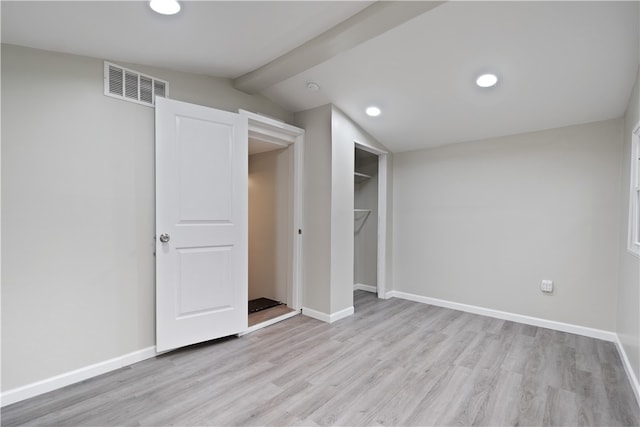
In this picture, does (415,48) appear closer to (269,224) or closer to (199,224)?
(199,224)

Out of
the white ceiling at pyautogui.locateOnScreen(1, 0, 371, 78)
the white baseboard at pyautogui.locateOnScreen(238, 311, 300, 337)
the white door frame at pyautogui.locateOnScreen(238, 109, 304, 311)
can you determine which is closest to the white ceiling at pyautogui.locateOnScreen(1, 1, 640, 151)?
the white ceiling at pyautogui.locateOnScreen(1, 0, 371, 78)

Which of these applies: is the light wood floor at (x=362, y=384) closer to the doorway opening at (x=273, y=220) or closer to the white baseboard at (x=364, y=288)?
the doorway opening at (x=273, y=220)

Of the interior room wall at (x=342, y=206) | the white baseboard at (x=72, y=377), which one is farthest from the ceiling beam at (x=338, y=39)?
the white baseboard at (x=72, y=377)

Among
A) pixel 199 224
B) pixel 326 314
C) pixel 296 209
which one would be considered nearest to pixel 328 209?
pixel 296 209

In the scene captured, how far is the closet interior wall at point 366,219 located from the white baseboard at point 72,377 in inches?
121

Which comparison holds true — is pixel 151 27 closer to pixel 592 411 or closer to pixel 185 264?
pixel 185 264

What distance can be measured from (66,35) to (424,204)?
381 centimetres

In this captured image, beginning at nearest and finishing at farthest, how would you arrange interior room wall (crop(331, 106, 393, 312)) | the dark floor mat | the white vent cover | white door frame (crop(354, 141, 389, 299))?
the white vent cover → interior room wall (crop(331, 106, 393, 312)) → the dark floor mat → white door frame (crop(354, 141, 389, 299))

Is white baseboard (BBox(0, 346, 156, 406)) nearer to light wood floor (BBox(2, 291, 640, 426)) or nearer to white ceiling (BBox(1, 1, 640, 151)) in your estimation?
light wood floor (BBox(2, 291, 640, 426))

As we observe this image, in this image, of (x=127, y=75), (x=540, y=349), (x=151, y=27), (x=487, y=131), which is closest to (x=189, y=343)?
(x=127, y=75)

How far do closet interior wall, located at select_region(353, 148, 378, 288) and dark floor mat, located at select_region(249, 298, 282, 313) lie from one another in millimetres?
1528

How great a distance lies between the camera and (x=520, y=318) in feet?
10.8

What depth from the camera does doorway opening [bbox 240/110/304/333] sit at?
336cm

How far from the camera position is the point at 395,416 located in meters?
1.78
